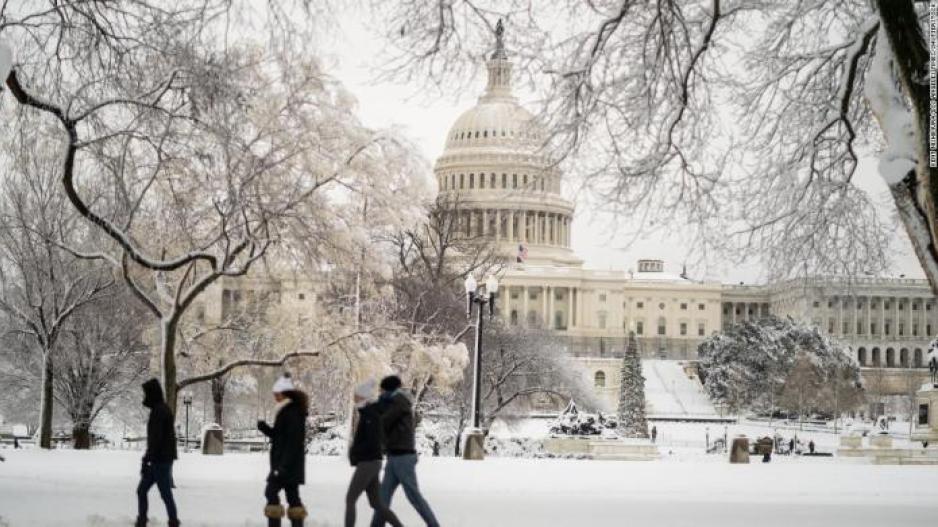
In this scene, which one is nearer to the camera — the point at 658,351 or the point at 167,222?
the point at 167,222

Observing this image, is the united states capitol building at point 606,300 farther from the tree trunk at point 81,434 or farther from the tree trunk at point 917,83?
the tree trunk at point 917,83

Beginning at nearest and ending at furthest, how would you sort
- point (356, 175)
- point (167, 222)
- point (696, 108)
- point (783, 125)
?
1. point (696, 108)
2. point (783, 125)
3. point (167, 222)
4. point (356, 175)

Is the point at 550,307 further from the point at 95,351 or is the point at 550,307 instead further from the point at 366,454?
the point at 366,454

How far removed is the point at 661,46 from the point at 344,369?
601 inches

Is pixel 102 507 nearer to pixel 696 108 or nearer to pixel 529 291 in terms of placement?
pixel 696 108

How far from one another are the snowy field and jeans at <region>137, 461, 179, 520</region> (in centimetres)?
64

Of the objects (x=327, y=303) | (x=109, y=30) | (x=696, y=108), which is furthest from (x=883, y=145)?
(x=327, y=303)

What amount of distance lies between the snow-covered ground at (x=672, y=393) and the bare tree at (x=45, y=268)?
57.7m

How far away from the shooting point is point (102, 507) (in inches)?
587

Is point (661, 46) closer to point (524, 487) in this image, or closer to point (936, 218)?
point (936, 218)

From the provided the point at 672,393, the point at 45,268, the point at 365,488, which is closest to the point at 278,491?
the point at 365,488

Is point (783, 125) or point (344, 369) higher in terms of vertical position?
point (783, 125)

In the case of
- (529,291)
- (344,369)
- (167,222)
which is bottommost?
(344,369)

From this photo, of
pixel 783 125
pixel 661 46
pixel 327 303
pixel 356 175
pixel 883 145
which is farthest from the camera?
pixel 327 303
